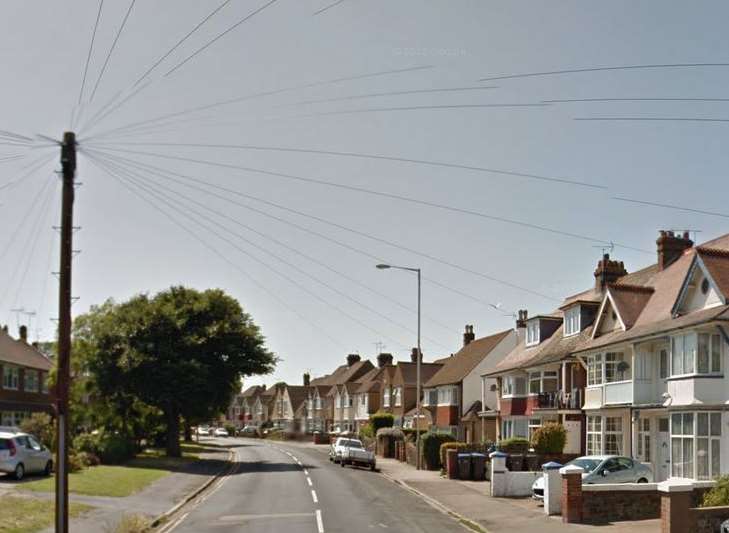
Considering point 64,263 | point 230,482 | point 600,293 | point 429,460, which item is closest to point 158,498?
point 230,482

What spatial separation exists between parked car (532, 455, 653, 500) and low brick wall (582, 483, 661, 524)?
201 inches

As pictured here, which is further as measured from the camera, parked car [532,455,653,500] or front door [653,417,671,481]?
front door [653,417,671,481]

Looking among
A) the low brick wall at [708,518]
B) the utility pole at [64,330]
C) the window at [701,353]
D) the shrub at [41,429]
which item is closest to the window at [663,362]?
the window at [701,353]

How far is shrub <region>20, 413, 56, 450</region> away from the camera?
4572 centimetres

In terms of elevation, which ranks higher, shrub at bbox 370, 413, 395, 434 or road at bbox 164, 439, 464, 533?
road at bbox 164, 439, 464, 533

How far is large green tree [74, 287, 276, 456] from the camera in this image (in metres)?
51.4

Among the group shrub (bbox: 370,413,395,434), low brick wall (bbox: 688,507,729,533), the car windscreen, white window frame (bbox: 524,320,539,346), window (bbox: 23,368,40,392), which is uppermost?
white window frame (bbox: 524,320,539,346)

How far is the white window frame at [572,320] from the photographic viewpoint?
47.7 meters

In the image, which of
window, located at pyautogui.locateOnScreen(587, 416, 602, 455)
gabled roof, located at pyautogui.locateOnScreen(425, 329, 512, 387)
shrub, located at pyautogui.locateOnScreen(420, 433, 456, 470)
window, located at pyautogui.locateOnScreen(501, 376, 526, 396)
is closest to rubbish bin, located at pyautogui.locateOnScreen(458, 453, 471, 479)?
window, located at pyautogui.locateOnScreen(587, 416, 602, 455)

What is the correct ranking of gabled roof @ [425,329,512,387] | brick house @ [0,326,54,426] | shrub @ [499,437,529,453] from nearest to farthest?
shrub @ [499,437,529,453] → brick house @ [0,326,54,426] → gabled roof @ [425,329,512,387]

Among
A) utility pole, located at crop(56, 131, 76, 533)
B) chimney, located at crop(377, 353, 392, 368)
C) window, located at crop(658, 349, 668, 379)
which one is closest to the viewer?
utility pole, located at crop(56, 131, 76, 533)

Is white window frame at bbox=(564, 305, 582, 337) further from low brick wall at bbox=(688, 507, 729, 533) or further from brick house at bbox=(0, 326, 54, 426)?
brick house at bbox=(0, 326, 54, 426)

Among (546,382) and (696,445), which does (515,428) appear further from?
(696,445)

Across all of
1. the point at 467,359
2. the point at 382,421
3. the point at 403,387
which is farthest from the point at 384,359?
the point at 467,359
